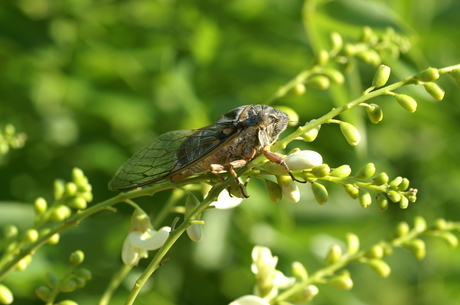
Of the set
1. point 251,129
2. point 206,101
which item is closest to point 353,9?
point 206,101

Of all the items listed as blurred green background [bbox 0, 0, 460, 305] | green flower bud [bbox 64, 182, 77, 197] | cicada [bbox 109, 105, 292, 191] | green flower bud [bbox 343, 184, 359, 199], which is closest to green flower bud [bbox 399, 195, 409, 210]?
green flower bud [bbox 343, 184, 359, 199]

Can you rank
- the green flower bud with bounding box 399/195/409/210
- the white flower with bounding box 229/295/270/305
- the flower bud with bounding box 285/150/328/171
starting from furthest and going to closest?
the white flower with bounding box 229/295/270/305
the flower bud with bounding box 285/150/328/171
the green flower bud with bounding box 399/195/409/210

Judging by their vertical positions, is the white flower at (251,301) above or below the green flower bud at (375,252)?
below

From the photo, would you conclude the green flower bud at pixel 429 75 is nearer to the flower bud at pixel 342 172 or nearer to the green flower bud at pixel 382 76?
the green flower bud at pixel 382 76

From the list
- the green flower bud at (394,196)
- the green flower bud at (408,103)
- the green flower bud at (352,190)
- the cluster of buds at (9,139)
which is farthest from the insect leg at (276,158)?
the cluster of buds at (9,139)

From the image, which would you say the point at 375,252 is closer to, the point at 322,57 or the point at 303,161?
the point at 303,161

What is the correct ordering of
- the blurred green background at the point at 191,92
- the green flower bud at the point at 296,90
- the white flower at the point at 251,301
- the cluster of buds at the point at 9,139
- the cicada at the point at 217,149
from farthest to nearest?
the blurred green background at the point at 191,92
the green flower bud at the point at 296,90
the cluster of buds at the point at 9,139
the cicada at the point at 217,149
the white flower at the point at 251,301

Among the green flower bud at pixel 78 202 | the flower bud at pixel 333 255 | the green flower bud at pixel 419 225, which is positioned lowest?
the green flower bud at pixel 78 202

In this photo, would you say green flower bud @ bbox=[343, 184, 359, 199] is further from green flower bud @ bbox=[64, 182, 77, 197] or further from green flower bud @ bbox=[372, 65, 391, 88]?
green flower bud @ bbox=[64, 182, 77, 197]

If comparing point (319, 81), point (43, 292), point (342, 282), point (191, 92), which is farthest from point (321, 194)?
point (191, 92)
